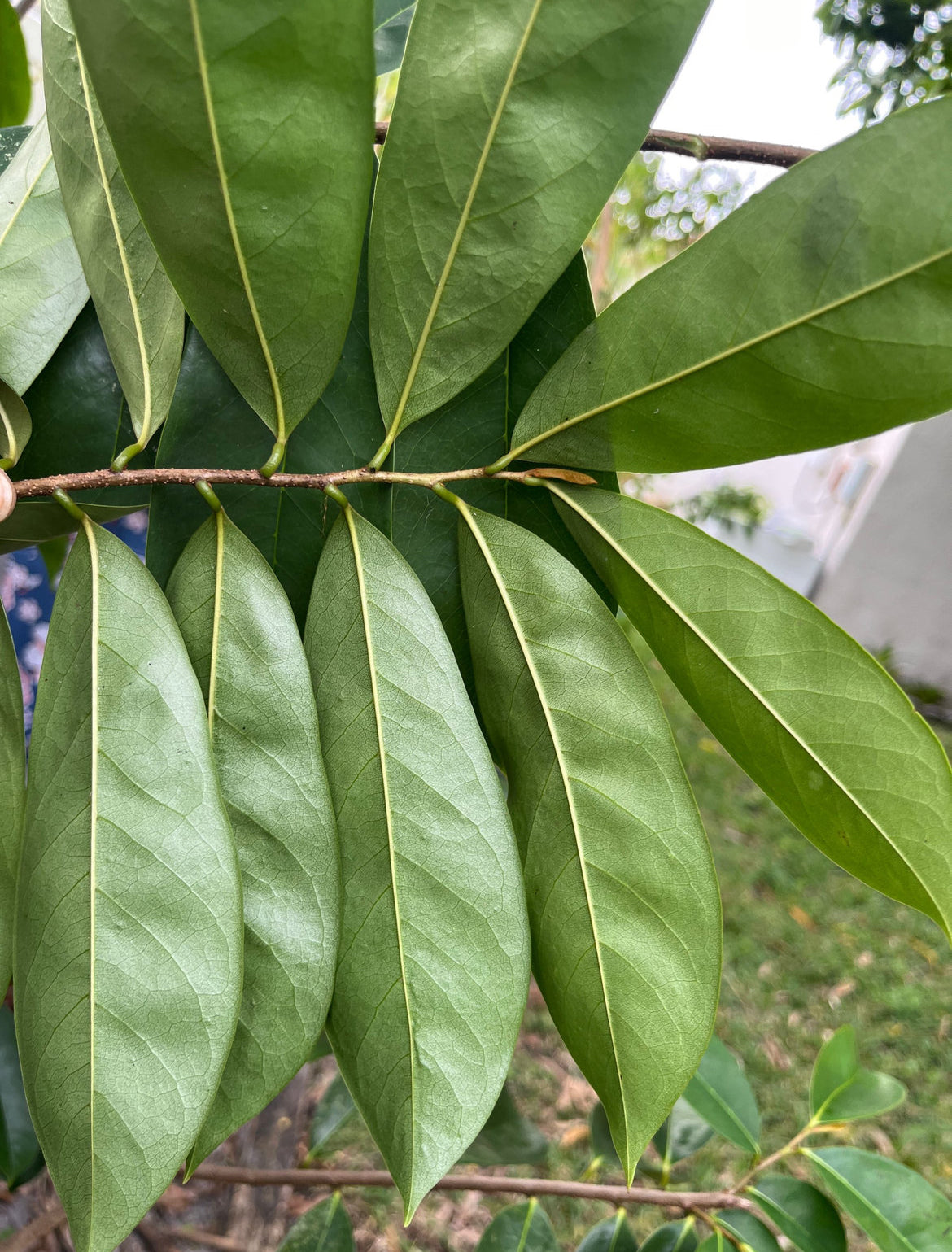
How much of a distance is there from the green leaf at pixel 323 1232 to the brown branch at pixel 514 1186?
2 cm

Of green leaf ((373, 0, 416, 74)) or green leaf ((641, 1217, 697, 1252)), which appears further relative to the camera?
green leaf ((641, 1217, 697, 1252))

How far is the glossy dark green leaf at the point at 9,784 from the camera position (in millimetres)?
355

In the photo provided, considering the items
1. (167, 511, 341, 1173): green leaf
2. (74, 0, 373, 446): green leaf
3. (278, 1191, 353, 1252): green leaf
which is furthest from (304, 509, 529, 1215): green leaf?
(278, 1191, 353, 1252): green leaf

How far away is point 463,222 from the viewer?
33 centimetres

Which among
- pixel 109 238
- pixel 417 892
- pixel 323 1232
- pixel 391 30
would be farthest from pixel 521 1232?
pixel 391 30

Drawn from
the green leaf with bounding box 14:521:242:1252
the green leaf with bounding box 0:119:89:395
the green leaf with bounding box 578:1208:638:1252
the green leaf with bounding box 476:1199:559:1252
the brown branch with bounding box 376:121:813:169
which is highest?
the brown branch with bounding box 376:121:813:169

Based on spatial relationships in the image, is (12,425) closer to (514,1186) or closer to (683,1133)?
(514,1186)

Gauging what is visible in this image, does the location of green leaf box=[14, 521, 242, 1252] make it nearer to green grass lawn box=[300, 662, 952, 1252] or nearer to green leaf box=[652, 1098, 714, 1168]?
green leaf box=[652, 1098, 714, 1168]

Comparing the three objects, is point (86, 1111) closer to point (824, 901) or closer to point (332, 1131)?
Result: point (332, 1131)

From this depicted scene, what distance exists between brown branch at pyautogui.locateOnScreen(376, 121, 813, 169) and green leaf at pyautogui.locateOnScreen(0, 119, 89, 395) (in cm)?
18

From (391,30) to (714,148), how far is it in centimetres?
21

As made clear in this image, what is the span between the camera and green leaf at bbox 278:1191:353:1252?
2.53 feet

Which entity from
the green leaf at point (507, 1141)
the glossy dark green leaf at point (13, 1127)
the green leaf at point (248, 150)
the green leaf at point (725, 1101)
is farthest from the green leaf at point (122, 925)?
the green leaf at point (725, 1101)

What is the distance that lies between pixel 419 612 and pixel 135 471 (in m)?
0.14
